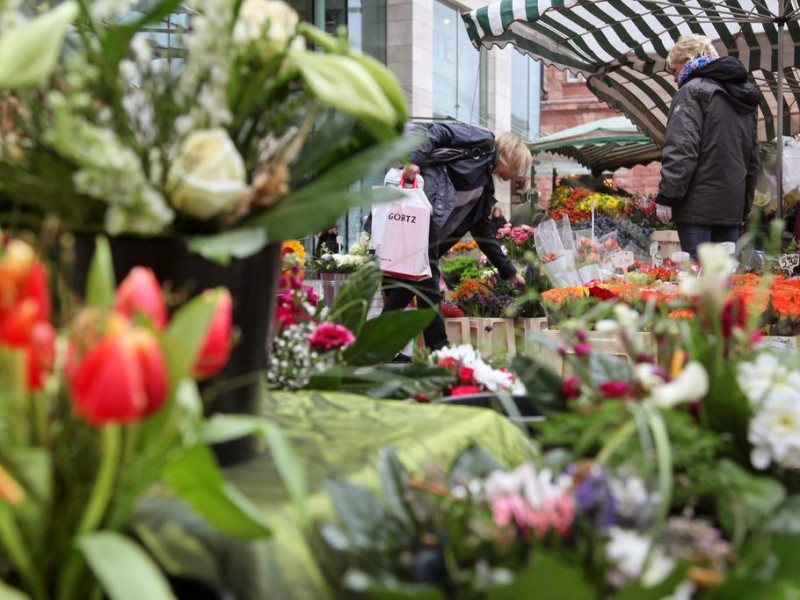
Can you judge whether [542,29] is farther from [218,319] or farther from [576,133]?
[576,133]

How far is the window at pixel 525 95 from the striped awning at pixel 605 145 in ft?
12.2

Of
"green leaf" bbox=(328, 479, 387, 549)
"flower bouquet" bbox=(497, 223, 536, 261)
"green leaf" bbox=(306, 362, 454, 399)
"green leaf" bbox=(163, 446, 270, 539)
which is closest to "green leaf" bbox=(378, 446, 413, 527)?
"green leaf" bbox=(328, 479, 387, 549)

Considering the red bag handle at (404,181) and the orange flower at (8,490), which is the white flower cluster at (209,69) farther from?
the red bag handle at (404,181)

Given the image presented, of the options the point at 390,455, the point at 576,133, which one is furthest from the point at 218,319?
the point at 576,133

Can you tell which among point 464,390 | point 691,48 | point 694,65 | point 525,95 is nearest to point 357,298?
point 464,390

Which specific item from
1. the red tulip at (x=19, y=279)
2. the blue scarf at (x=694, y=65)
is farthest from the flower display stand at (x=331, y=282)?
the red tulip at (x=19, y=279)

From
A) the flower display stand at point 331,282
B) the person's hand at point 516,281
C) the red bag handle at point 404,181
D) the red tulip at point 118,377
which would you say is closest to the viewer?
the red tulip at point 118,377

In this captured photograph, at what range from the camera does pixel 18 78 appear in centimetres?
74

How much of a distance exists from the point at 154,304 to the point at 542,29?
578cm

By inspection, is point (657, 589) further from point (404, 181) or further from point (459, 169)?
point (459, 169)

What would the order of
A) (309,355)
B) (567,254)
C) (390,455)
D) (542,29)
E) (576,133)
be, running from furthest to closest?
(576,133), (542,29), (567,254), (309,355), (390,455)

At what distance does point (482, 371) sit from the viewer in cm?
169

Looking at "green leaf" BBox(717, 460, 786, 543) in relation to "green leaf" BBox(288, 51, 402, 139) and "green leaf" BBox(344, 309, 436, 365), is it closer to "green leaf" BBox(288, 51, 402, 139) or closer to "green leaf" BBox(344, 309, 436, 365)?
"green leaf" BBox(288, 51, 402, 139)

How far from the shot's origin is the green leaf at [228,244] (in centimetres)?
81
